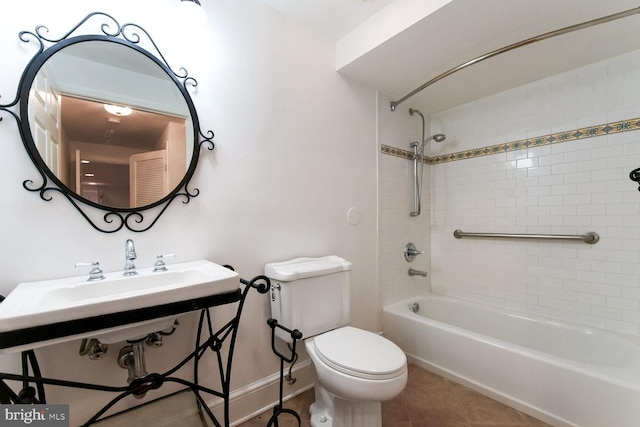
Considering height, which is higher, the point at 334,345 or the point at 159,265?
the point at 159,265

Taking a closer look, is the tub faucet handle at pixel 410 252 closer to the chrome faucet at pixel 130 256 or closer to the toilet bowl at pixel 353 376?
the toilet bowl at pixel 353 376

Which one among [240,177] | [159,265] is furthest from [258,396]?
[240,177]

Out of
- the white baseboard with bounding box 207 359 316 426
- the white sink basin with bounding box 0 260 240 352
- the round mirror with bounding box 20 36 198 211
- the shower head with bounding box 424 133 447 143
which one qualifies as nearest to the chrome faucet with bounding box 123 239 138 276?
the white sink basin with bounding box 0 260 240 352

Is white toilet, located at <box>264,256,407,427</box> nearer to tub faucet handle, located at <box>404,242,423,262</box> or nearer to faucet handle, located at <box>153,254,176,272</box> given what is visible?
faucet handle, located at <box>153,254,176,272</box>

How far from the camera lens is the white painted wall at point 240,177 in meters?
→ 0.97

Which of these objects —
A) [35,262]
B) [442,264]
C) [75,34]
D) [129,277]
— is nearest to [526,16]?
[442,264]

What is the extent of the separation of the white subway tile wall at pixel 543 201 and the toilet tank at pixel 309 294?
0.69 meters

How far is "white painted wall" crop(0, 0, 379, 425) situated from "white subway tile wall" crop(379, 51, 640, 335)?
0.42 metres

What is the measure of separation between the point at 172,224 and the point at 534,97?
2679 millimetres

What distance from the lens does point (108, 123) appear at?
1120mm

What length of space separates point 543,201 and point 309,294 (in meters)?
1.92

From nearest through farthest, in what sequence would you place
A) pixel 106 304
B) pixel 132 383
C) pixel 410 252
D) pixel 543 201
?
pixel 106 304, pixel 132 383, pixel 543 201, pixel 410 252

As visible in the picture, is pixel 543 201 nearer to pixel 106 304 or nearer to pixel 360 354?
pixel 360 354

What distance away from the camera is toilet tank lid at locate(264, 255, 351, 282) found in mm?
1412
